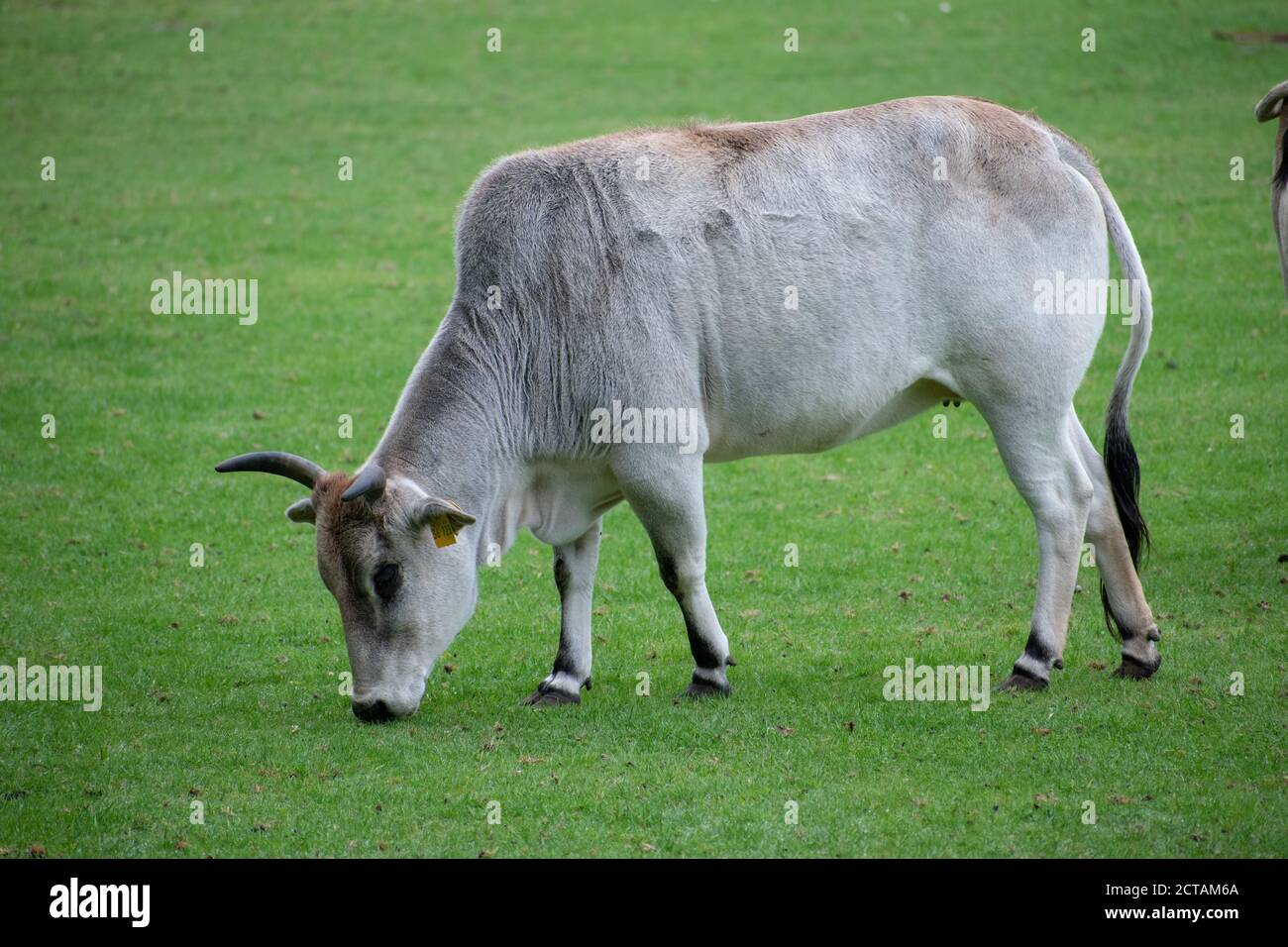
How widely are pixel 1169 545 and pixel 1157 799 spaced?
4.63 metres

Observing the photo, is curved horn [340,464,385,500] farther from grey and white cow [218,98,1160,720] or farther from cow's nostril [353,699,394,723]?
cow's nostril [353,699,394,723]

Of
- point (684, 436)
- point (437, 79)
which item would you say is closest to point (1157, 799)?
point (684, 436)

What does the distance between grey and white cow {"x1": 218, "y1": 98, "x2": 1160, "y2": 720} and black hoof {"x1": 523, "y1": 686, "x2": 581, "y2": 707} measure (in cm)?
3

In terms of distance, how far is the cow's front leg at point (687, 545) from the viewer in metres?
8.74

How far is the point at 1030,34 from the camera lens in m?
29.5

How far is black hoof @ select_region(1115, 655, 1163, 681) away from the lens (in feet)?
30.4

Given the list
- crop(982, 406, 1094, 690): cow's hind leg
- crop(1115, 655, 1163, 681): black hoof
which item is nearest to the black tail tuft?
crop(1115, 655, 1163, 681): black hoof

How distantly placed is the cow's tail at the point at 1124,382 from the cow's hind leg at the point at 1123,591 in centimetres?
6

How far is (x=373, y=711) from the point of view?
339 inches

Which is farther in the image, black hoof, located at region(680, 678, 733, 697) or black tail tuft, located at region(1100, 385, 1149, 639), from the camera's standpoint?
black tail tuft, located at region(1100, 385, 1149, 639)

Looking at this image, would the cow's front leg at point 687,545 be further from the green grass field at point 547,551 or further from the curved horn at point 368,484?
the curved horn at point 368,484

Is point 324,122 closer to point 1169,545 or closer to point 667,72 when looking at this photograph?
point 667,72

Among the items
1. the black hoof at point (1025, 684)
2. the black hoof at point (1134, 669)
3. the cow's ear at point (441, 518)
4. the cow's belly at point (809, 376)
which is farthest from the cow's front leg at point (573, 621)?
the black hoof at point (1134, 669)

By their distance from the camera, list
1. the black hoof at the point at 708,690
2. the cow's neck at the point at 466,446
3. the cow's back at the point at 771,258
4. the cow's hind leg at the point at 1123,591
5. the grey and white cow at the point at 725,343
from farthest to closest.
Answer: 1. the cow's hind leg at the point at 1123,591
2. the black hoof at the point at 708,690
3. the cow's back at the point at 771,258
4. the grey and white cow at the point at 725,343
5. the cow's neck at the point at 466,446
